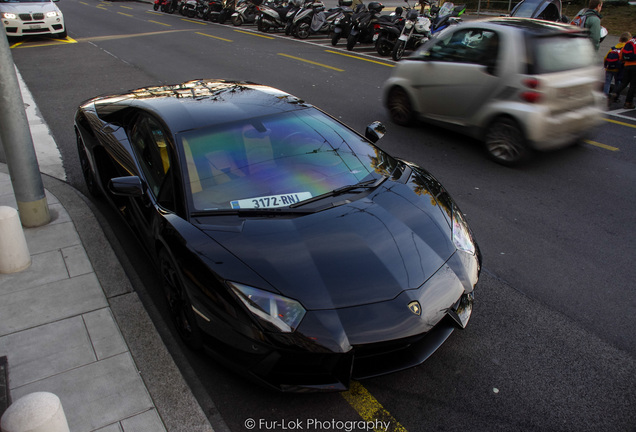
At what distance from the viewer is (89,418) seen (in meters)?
2.91

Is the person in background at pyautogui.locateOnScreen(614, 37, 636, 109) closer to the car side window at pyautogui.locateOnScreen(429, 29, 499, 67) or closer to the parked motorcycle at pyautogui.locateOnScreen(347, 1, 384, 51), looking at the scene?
the car side window at pyautogui.locateOnScreen(429, 29, 499, 67)

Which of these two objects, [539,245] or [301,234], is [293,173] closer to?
[301,234]

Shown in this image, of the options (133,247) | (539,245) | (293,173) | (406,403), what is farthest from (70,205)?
(539,245)

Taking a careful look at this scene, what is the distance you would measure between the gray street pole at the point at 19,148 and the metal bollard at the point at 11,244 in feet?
2.05

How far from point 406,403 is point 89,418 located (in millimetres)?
1815

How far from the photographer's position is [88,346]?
3465mm

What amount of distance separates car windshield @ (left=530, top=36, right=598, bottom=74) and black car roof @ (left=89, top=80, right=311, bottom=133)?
348 cm

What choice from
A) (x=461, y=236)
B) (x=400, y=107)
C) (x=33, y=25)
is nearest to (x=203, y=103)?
(x=461, y=236)

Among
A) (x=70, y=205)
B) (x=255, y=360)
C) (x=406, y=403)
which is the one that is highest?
(x=255, y=360)

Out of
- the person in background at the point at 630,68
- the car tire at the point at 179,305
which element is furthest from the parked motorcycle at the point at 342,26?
the car tire at the point at 179,305

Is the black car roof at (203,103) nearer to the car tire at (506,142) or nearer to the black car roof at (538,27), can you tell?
the car tire at (506,142)

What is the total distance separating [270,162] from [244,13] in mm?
21821

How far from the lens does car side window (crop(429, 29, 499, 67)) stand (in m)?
6.74

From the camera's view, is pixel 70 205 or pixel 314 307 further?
pixel 70 205
